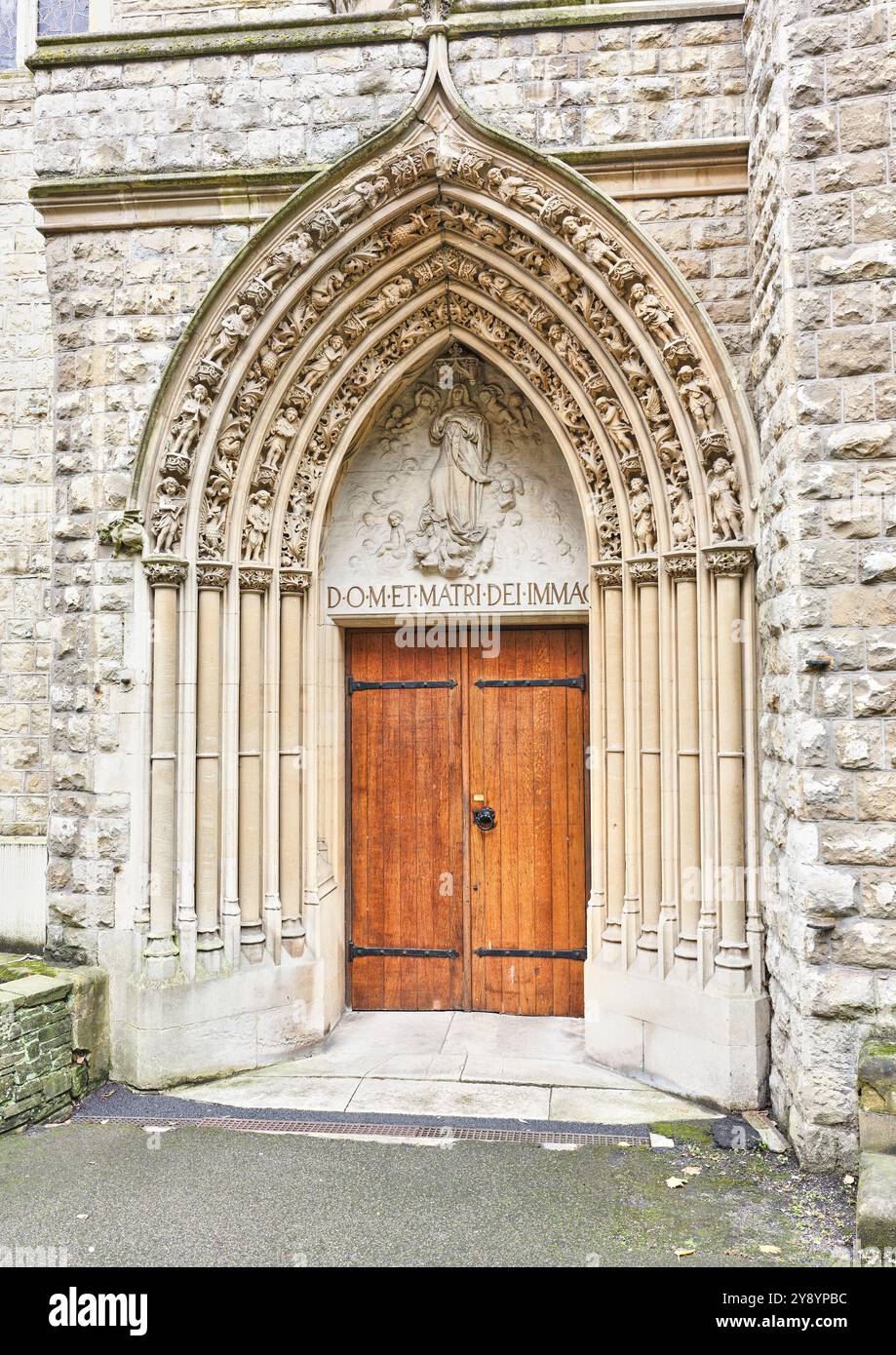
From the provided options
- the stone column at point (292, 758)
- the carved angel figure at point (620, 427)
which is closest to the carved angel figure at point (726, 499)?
the carved angel figure at point (620, 427)

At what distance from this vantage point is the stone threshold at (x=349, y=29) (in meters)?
4.71

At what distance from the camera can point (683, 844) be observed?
475 cm

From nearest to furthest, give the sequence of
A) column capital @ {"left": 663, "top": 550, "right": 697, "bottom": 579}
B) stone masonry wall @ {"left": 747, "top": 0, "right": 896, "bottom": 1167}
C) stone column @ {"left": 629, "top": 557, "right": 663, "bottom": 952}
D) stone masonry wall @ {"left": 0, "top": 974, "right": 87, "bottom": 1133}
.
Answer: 1. stone masonry wall @ {"left": 747, "top": 0, "right": 896, "bottom": 1167}
2. stone masonry wall @ {"left": 0, "top": 974, "right": 87, "bottom": 1133}
3. column capital @ {"left": 663, "top": 550, "right": 697, "bottom": 579}
4. stone column @ {"left": 629, "top": 557, "right": 663, "bottom": 952}

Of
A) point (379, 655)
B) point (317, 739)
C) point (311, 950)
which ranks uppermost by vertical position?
point (379, 655)

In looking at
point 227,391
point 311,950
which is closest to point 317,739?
point 311,950

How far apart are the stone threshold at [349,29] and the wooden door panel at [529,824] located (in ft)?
10.5

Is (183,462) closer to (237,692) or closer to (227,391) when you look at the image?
(227,391)

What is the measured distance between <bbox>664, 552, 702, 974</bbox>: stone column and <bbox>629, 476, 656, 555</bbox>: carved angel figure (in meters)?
0.17

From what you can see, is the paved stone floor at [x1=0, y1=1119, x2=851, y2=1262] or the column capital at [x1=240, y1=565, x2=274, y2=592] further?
the column capital at [x1=240, y1=565, x2=274, y2=592]

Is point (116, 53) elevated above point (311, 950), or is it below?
above

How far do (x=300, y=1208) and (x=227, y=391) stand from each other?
390cm

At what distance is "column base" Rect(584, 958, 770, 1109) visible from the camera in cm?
440

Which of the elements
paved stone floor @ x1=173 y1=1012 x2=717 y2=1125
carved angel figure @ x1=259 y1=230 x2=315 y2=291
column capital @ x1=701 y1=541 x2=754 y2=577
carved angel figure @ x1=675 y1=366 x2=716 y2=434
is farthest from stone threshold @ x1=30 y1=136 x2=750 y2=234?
paved stone floor @ x1=173 y1=1012 x2=717 y2=1125

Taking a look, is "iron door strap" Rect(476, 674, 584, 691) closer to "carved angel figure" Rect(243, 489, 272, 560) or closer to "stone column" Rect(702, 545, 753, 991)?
"stone column" Rect(702, 545, 753, 991)
